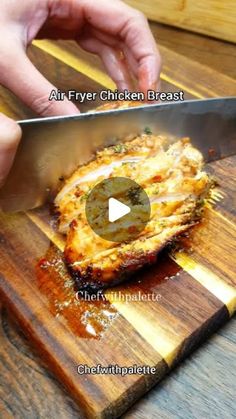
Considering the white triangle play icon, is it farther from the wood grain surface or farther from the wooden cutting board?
the wood grain surface

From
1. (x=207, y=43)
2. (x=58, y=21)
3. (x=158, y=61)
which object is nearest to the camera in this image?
(x=158, y=61)

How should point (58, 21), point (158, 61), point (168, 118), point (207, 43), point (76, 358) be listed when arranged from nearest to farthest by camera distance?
point (76, 358) → point (168, 118) → point (158, 61) → point (58, 21) → point (207, 43)

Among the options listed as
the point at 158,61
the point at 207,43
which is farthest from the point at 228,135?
the point at 207,43

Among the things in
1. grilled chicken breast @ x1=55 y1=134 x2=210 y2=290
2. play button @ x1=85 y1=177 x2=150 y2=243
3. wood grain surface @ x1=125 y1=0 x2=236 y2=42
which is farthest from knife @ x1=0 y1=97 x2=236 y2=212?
wood grain surface @ x1=125 y1=0 x2=236 y2=42

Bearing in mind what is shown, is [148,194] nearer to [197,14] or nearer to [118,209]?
[118,209]

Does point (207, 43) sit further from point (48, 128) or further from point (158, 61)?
point (48, 128)

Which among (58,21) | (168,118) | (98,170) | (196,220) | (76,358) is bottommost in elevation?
(76,358)

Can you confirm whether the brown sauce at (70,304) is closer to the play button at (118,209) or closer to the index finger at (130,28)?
the play button at (118,209)

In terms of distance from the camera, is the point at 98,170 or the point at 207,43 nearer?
the point at 98,170
